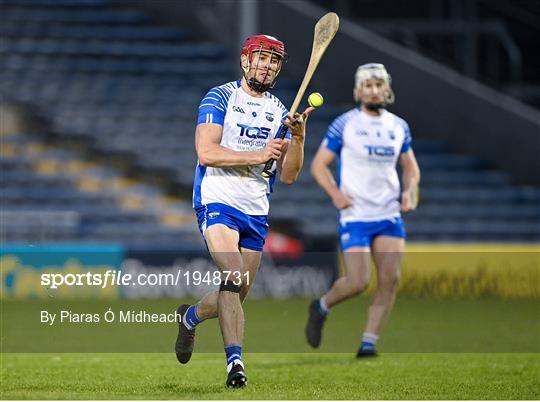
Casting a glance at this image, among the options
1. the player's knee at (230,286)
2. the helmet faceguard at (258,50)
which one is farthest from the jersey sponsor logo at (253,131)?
the player's knee at (230,286)

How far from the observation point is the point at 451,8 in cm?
2094

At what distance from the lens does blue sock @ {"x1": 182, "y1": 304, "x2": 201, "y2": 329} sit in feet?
27.9

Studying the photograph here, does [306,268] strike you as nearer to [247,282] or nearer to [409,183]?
[409,183]

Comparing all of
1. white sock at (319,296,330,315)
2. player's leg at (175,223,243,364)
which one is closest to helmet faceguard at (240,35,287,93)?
player's leg at (175,223,243,364)

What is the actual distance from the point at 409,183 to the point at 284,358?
1.75 metres

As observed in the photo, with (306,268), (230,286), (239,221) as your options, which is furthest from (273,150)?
(306,268)

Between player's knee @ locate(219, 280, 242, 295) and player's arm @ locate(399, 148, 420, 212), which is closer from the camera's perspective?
player's knee @ locate(219, 280, 242, 295)

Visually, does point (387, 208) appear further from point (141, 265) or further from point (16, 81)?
point (16, 81)

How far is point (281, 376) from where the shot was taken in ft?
30.0

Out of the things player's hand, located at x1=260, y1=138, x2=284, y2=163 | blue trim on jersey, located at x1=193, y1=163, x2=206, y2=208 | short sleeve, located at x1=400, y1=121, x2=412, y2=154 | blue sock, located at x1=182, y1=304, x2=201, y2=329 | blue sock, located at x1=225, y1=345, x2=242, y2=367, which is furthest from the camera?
short sleeve, located at x1=400, y1=121, x2=412, y2=154

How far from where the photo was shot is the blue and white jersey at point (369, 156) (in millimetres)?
11023

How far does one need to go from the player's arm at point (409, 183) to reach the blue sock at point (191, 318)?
2963 millimetres

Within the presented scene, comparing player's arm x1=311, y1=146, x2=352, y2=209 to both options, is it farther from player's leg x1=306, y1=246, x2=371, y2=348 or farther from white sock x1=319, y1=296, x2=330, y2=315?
white sock x1=319, y1=296, x2=330, y2=315

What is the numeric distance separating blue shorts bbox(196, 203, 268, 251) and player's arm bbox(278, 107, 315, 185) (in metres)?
0.32
